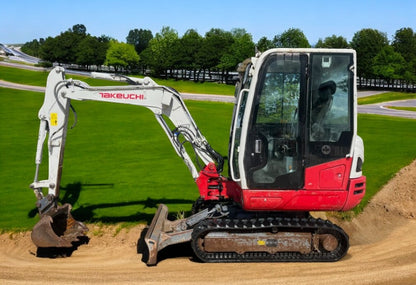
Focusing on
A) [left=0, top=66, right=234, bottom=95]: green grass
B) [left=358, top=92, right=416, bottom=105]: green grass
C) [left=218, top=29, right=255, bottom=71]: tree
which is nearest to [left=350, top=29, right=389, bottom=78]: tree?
[left=358, top=92, right=416, bottom=105]: green grass

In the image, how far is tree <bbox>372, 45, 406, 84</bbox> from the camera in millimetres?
69875

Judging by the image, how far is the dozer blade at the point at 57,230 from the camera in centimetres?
881

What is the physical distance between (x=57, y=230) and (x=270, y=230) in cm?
473

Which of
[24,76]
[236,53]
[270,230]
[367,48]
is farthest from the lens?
[367,48]

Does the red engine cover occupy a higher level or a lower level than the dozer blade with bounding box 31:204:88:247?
higher

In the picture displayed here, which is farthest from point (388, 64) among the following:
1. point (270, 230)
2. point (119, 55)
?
point (270, 230)

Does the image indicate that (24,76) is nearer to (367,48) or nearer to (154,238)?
(367,48)

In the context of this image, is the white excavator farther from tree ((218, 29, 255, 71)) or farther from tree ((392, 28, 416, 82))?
tree ((392, 28, 416, 82))

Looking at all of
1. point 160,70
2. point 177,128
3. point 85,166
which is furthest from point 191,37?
point 177,128

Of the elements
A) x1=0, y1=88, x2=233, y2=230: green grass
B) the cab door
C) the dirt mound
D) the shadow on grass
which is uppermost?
the cab door

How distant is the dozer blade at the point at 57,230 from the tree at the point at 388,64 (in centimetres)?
6814

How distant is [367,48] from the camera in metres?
74.7

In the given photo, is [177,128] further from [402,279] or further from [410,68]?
[410,68]

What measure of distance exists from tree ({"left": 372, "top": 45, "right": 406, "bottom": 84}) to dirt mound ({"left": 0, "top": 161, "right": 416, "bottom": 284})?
64.2 metres
